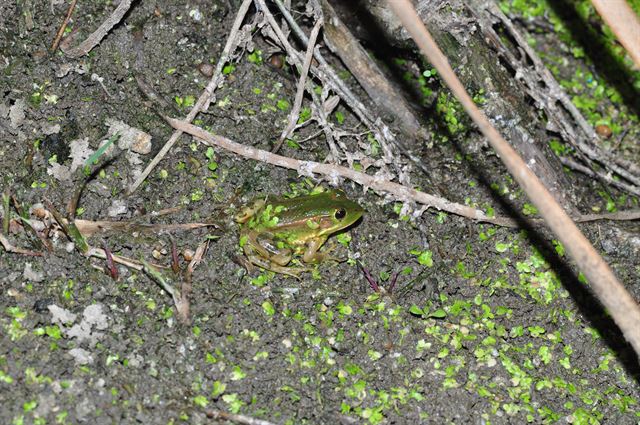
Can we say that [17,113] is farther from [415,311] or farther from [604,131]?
[604,131]

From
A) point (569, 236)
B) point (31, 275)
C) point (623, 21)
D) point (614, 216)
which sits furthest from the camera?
point (614, 216)

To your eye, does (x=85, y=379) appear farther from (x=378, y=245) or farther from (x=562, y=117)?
(x=562, y=117)

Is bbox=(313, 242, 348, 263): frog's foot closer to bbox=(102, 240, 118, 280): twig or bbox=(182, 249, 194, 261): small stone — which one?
bbox=(182, 249, 194, 261): small stone

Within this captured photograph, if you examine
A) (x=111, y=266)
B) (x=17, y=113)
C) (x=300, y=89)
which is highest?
(x=17, y=113)

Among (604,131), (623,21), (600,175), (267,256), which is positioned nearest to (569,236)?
(623,21)

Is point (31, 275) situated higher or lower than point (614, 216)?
higher

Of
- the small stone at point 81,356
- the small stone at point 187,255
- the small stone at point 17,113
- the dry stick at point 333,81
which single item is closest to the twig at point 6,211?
the small stone at point 17,113

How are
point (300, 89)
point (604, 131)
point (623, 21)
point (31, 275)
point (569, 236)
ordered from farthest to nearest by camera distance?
point (604, 131)
point (300, 89)
point (31, 275)
point (623, 21)
point (569, 236)

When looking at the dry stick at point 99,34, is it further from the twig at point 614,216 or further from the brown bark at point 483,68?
the twig at point 614,216

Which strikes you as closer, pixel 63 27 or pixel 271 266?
pixel 271 266

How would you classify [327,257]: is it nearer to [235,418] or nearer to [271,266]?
[271,266]
